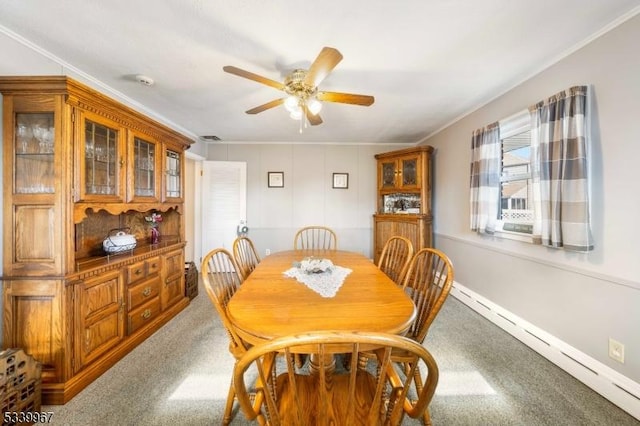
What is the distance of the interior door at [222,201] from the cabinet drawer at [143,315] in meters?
1.79

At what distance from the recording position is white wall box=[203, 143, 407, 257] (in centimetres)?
440

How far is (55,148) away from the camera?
1558 millimetres

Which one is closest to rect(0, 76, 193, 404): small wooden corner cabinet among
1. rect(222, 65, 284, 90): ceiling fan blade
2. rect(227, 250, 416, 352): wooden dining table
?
rect(222, 65, 284, 90): ceiling fan blade

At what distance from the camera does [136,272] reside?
2154mm

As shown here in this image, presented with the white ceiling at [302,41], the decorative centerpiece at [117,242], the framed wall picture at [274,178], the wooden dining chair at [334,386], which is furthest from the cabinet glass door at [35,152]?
the framed wall picture at [274,178]

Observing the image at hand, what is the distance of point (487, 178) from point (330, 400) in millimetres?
2649

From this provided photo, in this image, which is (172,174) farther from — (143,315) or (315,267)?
(315,267)

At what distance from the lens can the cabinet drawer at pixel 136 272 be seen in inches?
81.5

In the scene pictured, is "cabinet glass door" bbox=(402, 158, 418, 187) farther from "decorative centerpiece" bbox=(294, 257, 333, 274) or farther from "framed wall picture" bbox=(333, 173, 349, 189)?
"decorative centerpiece" bbox=(294, 257, 333, 274)

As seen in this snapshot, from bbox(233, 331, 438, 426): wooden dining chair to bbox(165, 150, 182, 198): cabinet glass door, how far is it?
2374 mm

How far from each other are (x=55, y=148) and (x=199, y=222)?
2710 mm

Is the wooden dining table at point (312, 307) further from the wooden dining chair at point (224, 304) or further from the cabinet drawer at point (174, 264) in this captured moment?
the cabinet drawer at point (174, 264)

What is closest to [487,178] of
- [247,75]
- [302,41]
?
[302,41]

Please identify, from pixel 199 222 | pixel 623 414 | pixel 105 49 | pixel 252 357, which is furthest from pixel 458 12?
pixel 199 222
